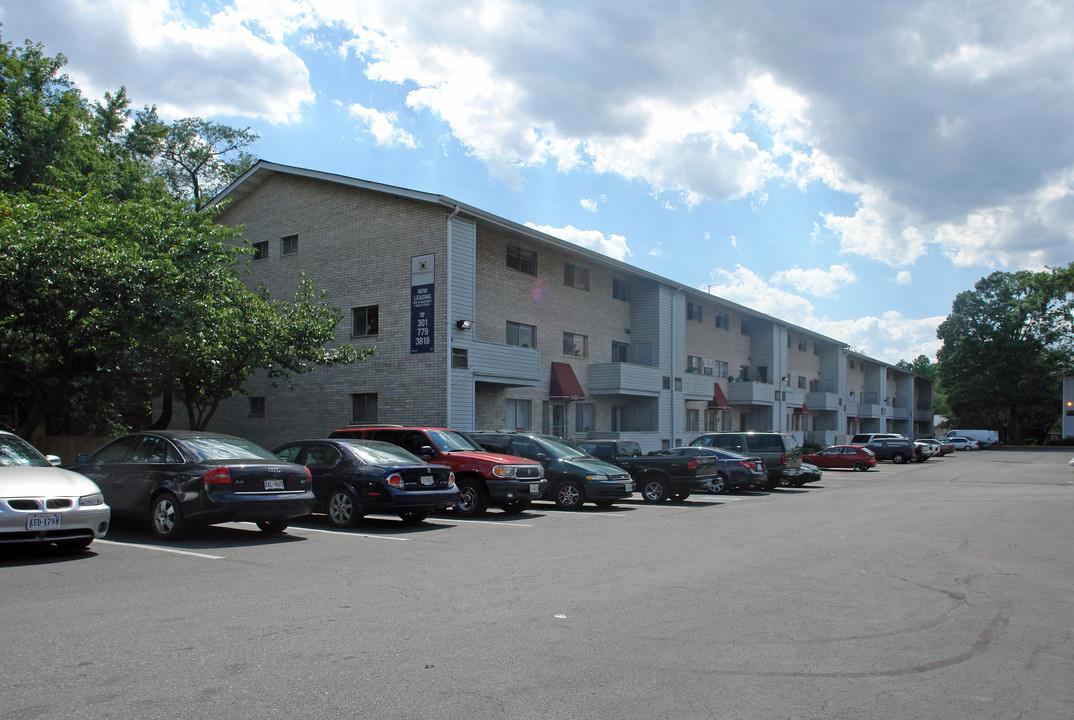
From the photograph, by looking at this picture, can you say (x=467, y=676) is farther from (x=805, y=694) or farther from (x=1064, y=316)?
(x=1064, y=316)

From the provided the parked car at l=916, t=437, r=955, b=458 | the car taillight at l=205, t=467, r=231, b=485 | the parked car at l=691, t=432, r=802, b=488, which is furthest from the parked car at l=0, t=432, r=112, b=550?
the parked car at l=916, t=437, r=955, b=458

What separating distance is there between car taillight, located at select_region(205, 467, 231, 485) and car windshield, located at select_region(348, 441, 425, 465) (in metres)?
2.56

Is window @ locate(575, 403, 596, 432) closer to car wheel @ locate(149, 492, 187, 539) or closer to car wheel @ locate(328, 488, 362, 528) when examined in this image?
car wheel @ locate(328, 488, 362, 528)

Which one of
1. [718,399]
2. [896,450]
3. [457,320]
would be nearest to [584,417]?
[457,320]

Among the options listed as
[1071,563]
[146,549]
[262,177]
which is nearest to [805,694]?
[1071,563]

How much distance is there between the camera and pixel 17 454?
965 cm

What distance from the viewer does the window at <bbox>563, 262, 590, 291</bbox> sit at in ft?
102

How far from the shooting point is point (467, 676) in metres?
4.77

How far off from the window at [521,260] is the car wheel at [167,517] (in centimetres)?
1858

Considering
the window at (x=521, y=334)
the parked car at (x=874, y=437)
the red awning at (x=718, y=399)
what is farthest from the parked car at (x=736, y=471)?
the parked car at (x=874, y=437)

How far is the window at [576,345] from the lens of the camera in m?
30.9

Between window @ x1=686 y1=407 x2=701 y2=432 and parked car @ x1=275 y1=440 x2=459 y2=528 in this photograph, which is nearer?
parked car @ x1=275 y1=440 x2=459 y2=528

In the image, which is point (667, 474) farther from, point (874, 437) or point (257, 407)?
point (874, 437)

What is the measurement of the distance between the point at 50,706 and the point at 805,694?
415 cm
